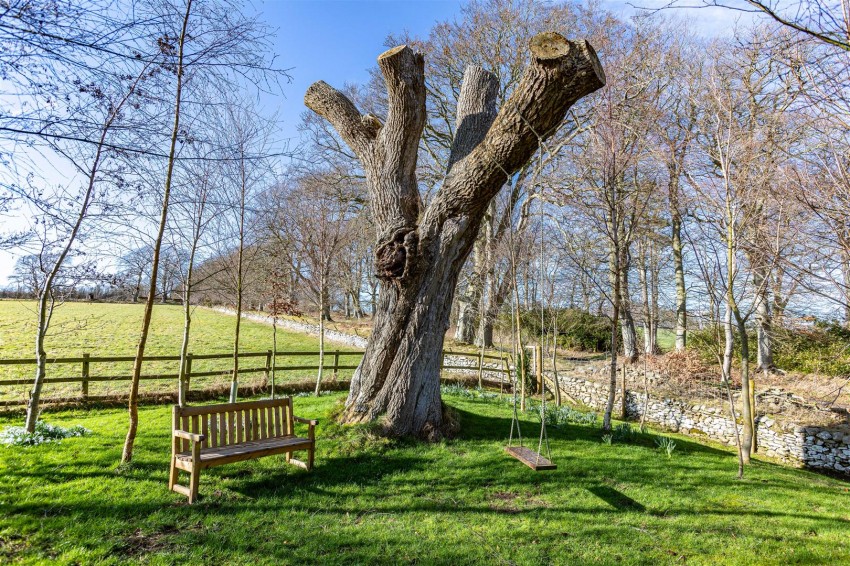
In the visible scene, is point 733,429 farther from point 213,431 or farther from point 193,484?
point 193,484

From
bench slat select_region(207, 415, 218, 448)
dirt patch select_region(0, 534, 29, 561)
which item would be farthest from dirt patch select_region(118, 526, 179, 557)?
Result: bench slat select_region(207, 415, 218, 448)

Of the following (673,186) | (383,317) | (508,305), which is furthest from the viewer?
(508,305)

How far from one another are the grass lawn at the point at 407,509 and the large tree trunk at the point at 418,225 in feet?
2.05

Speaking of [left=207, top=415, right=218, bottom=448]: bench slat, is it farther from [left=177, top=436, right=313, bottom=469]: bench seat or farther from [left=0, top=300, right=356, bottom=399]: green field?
[left=0, top=300, right=356, bottom=399]: green field

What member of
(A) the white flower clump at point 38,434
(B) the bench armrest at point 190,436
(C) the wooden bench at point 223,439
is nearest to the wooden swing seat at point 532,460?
(C) the wooden bench at point 223,439

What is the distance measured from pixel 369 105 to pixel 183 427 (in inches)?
556

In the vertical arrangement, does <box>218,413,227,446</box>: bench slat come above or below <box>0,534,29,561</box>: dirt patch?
above

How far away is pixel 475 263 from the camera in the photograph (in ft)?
59.3

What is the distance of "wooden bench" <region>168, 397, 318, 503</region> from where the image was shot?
13.1 feet

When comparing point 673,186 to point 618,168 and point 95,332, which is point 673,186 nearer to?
point 618,168

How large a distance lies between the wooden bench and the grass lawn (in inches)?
9.7

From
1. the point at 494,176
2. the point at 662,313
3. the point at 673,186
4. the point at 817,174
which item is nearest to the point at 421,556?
the point at 494,176

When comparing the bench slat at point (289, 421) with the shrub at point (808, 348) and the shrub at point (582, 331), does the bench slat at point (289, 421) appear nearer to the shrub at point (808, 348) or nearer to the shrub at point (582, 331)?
the shrub at point (808, 348)

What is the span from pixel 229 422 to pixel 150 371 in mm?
8869
